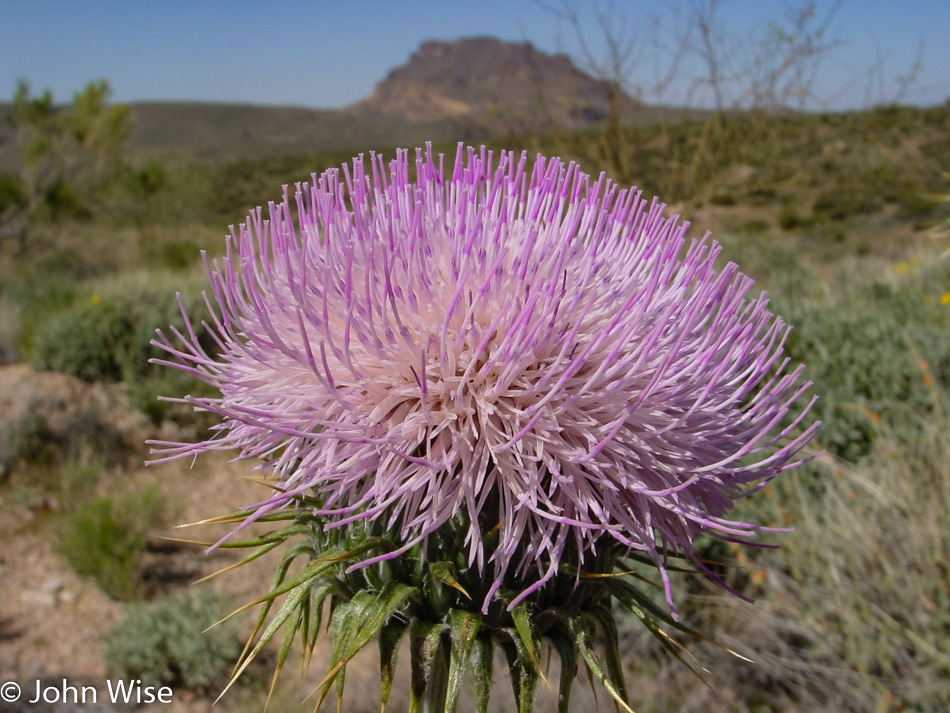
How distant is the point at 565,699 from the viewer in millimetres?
1674

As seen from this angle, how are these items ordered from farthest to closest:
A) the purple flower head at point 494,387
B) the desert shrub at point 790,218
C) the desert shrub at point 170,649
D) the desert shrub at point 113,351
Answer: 1. the desert shrub at point 790,218
2. the desert shrub at point 113,351
3. the desert shrub at point 170,649
4. the purple flower head at point 494,387

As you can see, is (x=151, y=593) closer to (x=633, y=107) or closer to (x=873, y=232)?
(x=633, y=107)

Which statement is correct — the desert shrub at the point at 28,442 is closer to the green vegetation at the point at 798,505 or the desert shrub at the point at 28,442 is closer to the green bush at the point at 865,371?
the green vegetation at the point at 798,505

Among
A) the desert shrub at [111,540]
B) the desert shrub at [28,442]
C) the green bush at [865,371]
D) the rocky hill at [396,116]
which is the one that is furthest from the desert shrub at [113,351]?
the green bush at [865,371]

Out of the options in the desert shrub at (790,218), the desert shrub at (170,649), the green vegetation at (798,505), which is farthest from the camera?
the desert shrub at (790,218)

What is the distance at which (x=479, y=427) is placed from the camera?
5.35 ft

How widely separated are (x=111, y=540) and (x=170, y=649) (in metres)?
1.60

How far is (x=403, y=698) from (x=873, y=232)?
2950 centimetres

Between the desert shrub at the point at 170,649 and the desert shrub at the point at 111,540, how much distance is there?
68 centimetres

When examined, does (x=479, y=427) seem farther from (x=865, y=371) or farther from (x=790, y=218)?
(x=790, y=218)

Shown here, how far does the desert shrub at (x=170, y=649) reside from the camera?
17.0 ft

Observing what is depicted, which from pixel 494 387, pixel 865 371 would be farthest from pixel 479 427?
pixel 865 371

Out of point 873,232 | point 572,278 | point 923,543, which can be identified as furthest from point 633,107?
point 873,232

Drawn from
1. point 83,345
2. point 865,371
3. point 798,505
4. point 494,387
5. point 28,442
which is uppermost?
point 494,387
